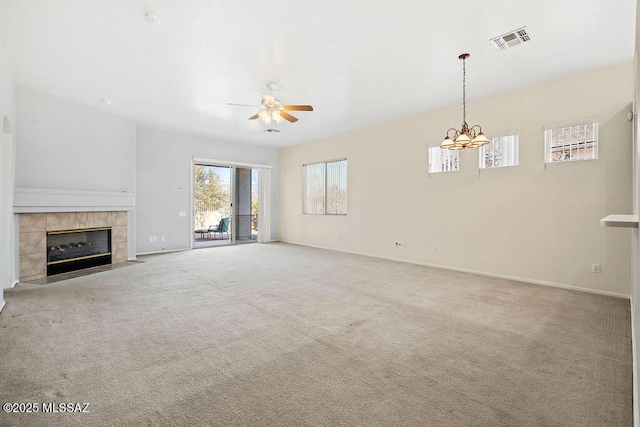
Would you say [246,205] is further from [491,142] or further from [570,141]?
[570,141]

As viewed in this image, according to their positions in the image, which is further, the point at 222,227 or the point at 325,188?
the point at 222,227

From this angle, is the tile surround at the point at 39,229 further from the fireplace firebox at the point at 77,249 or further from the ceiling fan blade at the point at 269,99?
the ceiling fan blade at the point at 269,99

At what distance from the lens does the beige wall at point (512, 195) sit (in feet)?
12.6

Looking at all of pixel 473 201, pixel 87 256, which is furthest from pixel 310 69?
pixel 87 256

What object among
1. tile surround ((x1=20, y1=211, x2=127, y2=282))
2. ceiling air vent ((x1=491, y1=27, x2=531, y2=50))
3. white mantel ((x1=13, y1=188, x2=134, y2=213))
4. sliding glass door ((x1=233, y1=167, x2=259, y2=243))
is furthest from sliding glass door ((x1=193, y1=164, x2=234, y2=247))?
ceiling air vent ((x1=491, y1=27, x2=531, y2=50))

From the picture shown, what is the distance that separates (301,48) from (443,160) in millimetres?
3466

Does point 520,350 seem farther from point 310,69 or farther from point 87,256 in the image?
point 87,256

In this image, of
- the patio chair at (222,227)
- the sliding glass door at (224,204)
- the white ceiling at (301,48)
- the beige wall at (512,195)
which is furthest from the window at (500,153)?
the patio chair at (222,227)

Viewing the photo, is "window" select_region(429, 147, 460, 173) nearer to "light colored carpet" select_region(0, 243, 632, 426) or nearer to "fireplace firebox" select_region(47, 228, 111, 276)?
"light colored carpet" select_region(0, 243, 632, 426)

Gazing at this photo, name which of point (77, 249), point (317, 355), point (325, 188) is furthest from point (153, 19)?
point (325, 188)

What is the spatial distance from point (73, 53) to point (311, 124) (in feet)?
13.7

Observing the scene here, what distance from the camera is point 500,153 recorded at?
4.81 meters

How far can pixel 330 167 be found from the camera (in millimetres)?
7934

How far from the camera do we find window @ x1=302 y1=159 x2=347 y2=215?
7.59 meters
